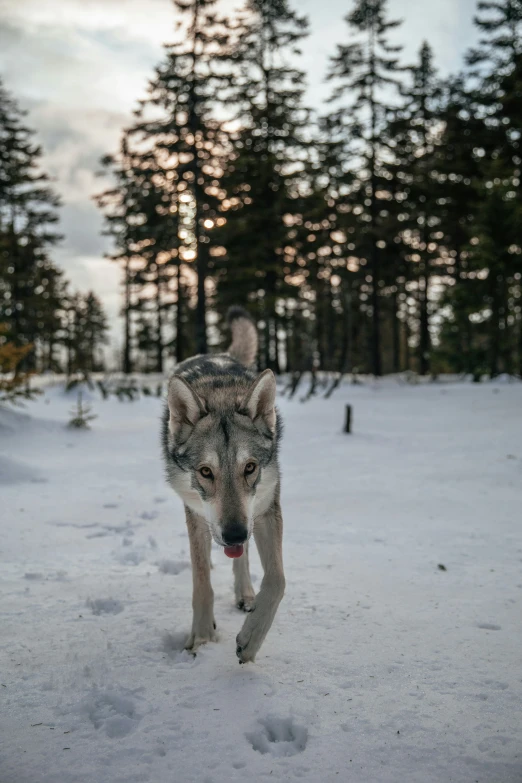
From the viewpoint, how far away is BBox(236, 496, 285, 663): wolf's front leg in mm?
2877

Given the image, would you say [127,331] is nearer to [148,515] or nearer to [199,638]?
[148,515]

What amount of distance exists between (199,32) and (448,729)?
88.1ft

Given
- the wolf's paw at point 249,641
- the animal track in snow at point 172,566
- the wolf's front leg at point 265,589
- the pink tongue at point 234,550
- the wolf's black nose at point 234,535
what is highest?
the wolf's black nose at point 234,535

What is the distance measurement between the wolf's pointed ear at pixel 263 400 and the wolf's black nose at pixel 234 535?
83cm

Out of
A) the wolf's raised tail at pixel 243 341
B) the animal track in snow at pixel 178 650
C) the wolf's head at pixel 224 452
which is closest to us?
the wolf's head at pixel 224 452

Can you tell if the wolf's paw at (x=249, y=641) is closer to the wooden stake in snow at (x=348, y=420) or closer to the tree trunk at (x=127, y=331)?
the wooden stake in snow at (x=348, y=420)

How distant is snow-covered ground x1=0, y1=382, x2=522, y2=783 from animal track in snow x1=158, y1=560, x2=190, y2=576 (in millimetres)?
19

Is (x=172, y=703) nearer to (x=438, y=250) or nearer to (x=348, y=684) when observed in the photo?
(x=348, y=684)

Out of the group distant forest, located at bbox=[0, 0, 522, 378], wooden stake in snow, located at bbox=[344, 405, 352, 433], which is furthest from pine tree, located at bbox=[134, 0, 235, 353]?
wooden stake in snow, located at bbox=[344, 405, 352, 433]

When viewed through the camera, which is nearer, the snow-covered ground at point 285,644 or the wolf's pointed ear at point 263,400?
the snow-covered ground at point 285,644

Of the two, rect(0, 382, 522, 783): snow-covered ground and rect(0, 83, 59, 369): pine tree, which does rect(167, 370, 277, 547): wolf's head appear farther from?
rect(0, 83, 59, 369): pine tree

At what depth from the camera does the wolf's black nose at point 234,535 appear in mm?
2605

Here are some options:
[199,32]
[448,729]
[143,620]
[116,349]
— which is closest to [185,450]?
[143,620]

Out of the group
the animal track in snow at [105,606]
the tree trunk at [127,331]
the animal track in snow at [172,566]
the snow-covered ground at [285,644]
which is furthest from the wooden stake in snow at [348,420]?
the tree trunk at [127,331]
